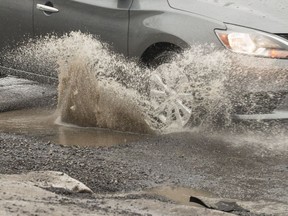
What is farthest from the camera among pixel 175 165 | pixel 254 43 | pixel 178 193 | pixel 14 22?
pixel 14 22

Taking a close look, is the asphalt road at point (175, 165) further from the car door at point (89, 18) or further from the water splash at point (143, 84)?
the car door at point (89, 18)

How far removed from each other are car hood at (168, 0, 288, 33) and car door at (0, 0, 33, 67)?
1.67m

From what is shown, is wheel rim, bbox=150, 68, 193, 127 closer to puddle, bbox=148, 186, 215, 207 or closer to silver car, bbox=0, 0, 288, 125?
silver car, bbox=0, 0, 288, 125

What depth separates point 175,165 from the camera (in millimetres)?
5988

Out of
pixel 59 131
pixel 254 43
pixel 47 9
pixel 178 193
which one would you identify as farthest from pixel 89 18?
pixel 178 193

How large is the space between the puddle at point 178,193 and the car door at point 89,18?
238cm

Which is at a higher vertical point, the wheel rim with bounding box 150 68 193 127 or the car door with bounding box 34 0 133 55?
the car door with bounding box 34 0 133 55

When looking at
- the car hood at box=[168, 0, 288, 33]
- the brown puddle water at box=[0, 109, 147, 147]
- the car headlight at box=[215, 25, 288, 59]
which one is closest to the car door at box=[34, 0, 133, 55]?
the car hood at box=[168, 0, 288, 33]

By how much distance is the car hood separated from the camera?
678cm

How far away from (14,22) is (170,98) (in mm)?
2145

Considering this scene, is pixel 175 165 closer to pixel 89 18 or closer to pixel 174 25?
pixel 174 25

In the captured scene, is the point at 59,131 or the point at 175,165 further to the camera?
the point at 59,131

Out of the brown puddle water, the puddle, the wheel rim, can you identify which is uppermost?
the wheel rim

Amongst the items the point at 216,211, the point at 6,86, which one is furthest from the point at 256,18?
the point at 6,86
